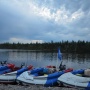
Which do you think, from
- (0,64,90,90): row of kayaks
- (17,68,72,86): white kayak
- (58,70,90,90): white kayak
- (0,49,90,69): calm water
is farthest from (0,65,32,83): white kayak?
(0,49,90,69): calm water

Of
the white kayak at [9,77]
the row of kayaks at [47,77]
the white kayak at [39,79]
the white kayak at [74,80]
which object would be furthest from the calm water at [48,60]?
the white kayak at [74,80]

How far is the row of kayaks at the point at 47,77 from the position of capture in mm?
18047

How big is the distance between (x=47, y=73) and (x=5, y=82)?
4152mm

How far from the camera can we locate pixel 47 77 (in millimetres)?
19859

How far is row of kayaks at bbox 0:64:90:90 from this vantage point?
18.0 meters

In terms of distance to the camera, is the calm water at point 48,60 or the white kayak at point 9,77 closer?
the white kayak at point 9,77

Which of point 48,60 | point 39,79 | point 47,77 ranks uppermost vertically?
point 48,60

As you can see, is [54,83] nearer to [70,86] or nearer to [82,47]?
[70,86]

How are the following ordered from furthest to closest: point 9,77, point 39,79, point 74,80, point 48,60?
1. point 48,60
2. point 9,77
3. point 39,79
4. point 74,80

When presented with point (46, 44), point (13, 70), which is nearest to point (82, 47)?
point (46, 44)

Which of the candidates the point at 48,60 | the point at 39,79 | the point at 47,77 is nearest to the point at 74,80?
the point at 47,77

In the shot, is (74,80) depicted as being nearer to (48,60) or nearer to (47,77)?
(47,77)

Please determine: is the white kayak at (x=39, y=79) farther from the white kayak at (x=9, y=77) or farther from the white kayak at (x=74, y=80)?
→ the white kayak at (x=9, y=77)

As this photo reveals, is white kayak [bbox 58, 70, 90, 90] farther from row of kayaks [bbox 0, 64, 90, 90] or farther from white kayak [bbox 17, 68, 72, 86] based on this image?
white kayak [bbox 17, 68, 72, 86]
